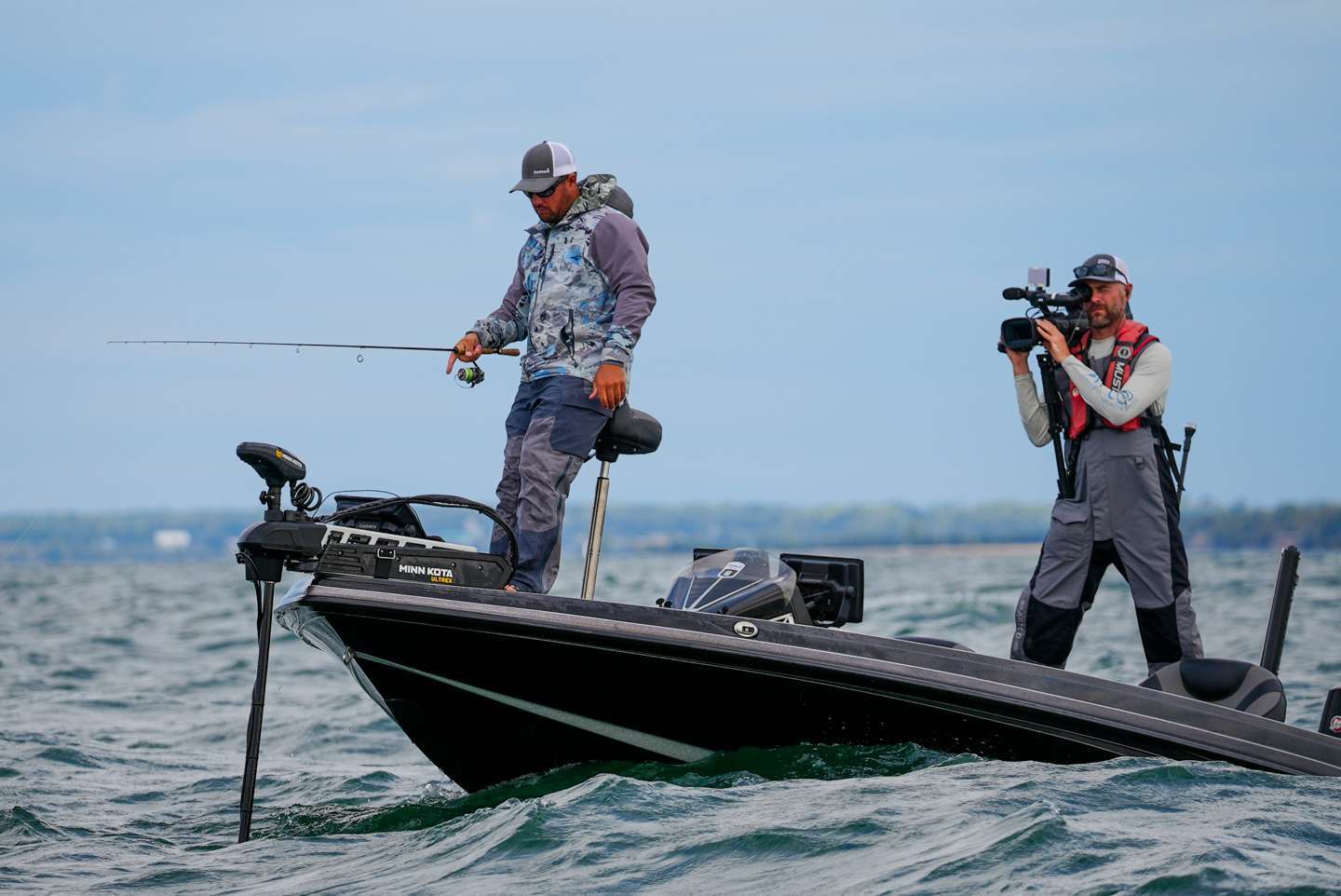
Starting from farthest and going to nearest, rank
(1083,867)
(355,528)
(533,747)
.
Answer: (533,747), (355,528), (1083,867)

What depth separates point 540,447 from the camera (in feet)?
18.1

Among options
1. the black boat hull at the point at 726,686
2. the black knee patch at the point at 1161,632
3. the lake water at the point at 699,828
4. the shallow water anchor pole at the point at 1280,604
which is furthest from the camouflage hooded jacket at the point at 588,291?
the shallow water anchor pole at the point at 1280,604

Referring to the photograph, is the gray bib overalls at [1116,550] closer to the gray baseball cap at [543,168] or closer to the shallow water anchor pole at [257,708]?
the gray baseball cap at [543,168]

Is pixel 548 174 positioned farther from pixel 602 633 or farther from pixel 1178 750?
pixel 1178 750

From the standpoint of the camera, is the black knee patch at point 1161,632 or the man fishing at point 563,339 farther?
the black knee patch at point 1161,632

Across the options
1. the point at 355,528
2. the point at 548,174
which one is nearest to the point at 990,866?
the point at 355,528

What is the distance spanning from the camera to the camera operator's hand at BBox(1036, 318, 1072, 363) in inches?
220

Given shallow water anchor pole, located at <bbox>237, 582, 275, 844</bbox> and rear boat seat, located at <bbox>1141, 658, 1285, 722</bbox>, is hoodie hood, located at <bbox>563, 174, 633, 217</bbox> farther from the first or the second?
rear boat seat, located at <bbox>1141, 658, 1285, 722</bbox>

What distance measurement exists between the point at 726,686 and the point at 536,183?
1822mm

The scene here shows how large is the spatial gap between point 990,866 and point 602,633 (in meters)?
1.39

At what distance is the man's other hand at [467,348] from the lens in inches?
233

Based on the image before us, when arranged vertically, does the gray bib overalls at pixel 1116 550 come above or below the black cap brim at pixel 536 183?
below

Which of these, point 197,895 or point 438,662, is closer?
point 197,895

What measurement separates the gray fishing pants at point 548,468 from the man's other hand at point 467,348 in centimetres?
40
